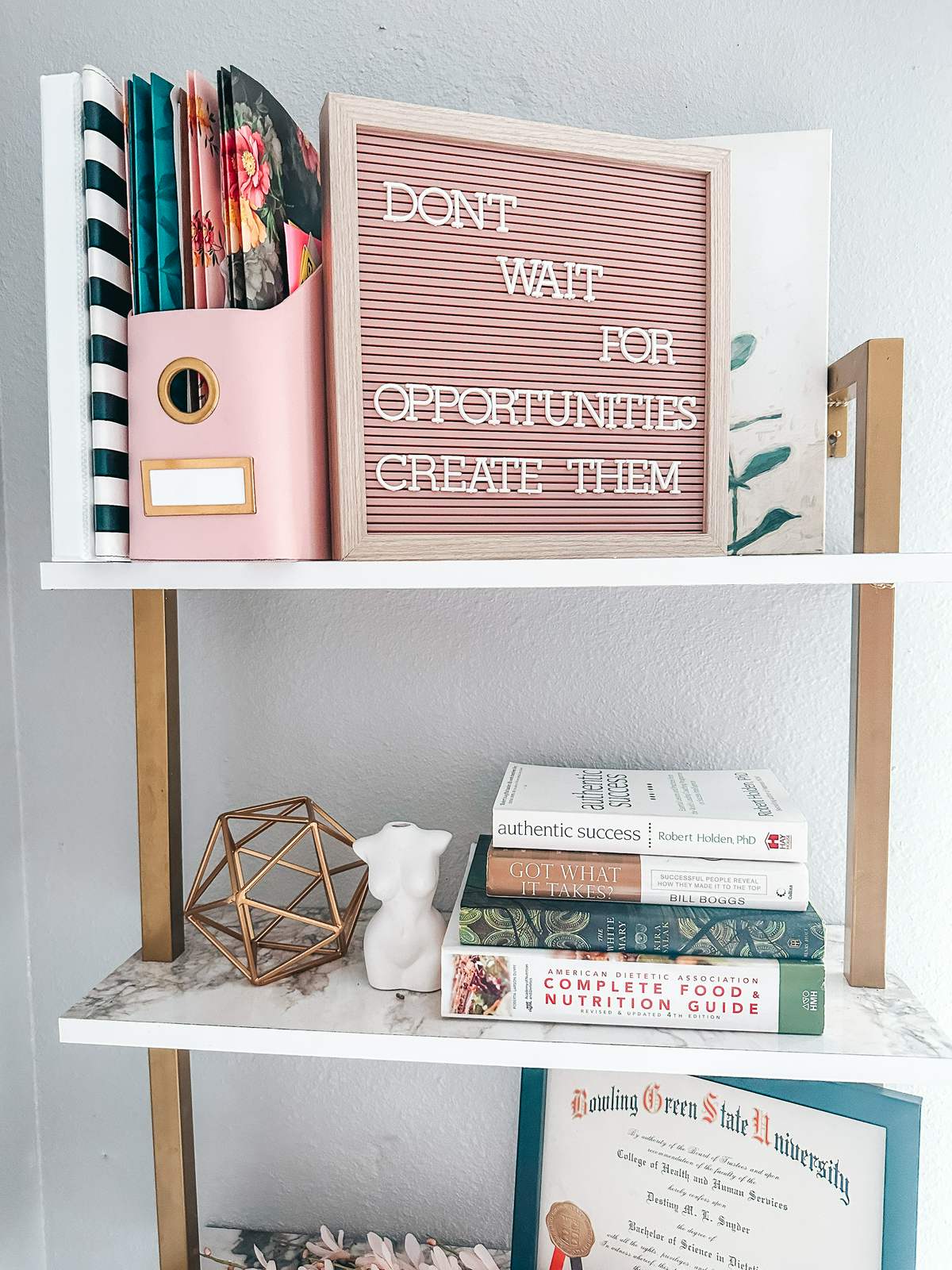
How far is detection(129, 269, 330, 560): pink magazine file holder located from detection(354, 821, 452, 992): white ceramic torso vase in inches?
10.0

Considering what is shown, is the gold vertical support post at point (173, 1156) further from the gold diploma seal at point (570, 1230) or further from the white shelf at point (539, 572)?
the white shelf at point (539, 572)

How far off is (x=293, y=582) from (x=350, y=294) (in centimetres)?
20

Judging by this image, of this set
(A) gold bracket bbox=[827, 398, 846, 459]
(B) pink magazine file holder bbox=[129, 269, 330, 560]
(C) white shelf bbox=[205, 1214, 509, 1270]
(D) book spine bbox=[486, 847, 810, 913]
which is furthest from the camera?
(C) white shelf bbox=[205, 1214, 509, 1270]

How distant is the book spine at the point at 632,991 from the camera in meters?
0.67

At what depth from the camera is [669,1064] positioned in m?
0.65

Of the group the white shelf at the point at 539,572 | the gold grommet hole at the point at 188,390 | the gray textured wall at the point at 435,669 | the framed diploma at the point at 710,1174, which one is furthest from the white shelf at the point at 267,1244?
the gold grommet hole at the point at 188,390

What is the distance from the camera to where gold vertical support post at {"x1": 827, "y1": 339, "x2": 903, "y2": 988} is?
2.14 ft

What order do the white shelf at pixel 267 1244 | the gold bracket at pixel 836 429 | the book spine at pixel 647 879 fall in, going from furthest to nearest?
the white shelf at pixel 267 1244
the gold bracket at pixel 836 429
the book spine at pixel 647 879

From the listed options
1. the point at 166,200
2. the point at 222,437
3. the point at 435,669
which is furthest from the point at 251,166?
the point at 435,669

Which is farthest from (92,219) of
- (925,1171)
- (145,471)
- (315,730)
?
(925,1171)

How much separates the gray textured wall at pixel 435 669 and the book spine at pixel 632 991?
222mm

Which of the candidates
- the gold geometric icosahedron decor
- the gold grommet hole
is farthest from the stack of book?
the gold grommet hole

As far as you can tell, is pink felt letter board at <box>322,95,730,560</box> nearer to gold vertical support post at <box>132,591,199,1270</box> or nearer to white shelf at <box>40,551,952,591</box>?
white shelf at <box>40,551,952,591</box>

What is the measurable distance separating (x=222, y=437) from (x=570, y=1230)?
749 mm
